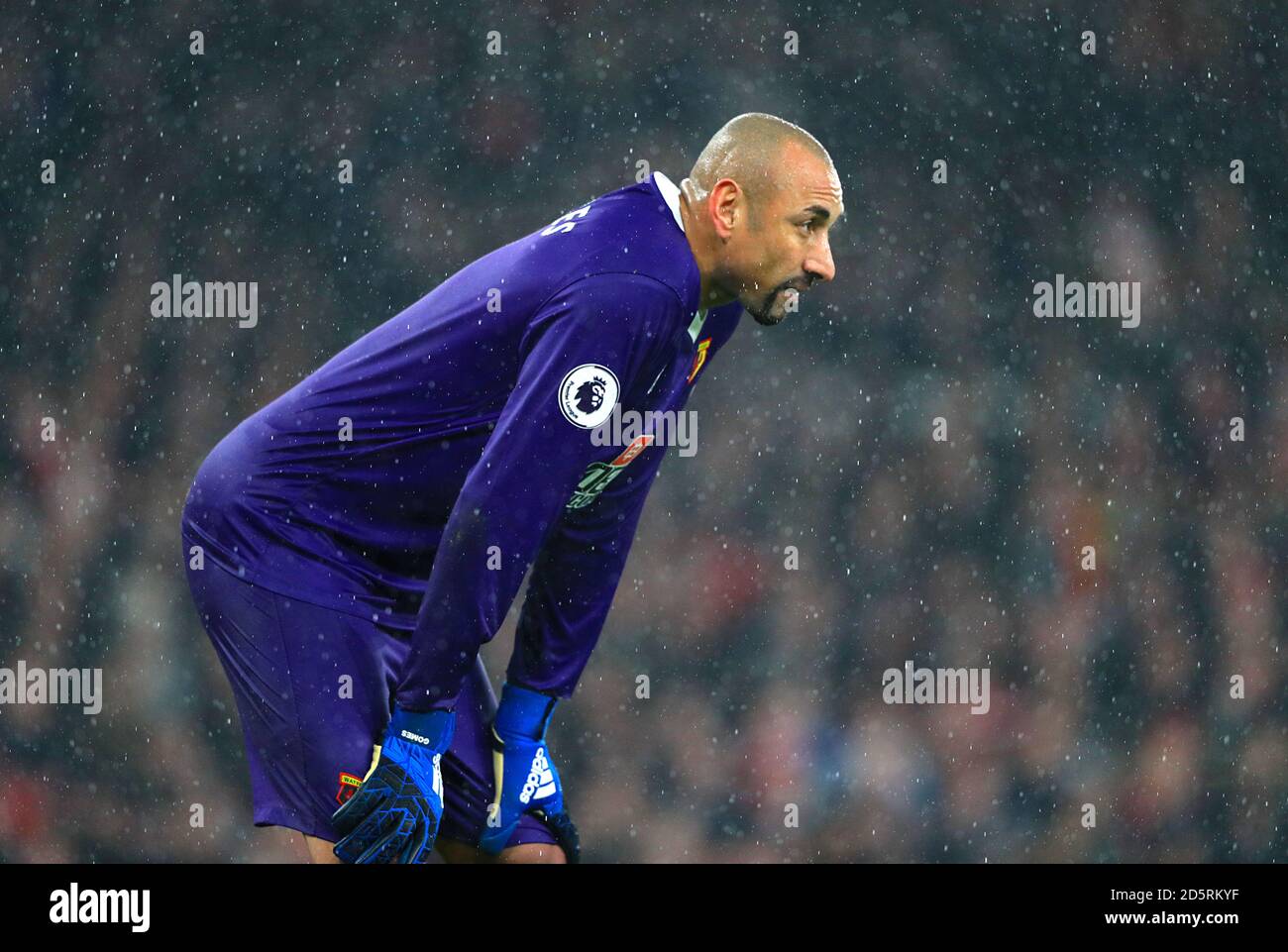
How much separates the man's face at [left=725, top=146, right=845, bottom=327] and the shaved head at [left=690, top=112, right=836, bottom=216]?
0.01 metres

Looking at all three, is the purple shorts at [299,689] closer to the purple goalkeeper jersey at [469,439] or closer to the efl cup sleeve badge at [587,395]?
the purple goalkeeper jersey at [469,439]

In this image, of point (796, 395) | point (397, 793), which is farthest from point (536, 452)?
point (796, 395)

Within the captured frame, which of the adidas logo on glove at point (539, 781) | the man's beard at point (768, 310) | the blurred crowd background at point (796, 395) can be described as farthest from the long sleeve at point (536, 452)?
the blurred crowd background at point (796, 395)

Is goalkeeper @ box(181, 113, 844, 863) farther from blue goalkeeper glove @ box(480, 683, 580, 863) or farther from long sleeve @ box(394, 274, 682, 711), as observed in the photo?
blue goalkeeper glove @ box(480, 683, 580, 863)

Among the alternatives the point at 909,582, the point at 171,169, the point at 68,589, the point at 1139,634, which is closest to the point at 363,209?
the point at 171,169

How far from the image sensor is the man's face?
9.61ft

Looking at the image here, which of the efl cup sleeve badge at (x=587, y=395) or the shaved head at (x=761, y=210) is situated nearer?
the efl cup sleeve badge at (x=587, y=395)

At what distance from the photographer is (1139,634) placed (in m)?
6.51

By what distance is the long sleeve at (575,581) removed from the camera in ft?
10.8

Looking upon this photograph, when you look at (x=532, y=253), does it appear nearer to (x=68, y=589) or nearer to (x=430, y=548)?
(x=430, y=548)

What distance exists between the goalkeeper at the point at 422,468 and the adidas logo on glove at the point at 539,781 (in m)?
0.23

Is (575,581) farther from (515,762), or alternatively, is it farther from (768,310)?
(768,310)

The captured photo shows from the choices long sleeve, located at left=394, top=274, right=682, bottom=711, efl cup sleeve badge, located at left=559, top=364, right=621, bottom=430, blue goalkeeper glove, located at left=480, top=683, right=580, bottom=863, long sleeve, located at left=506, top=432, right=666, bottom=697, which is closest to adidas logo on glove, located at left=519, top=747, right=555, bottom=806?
blue goalkeeper glove, located at left=480, top=683, right=580, bottom=863

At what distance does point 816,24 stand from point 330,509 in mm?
3975
